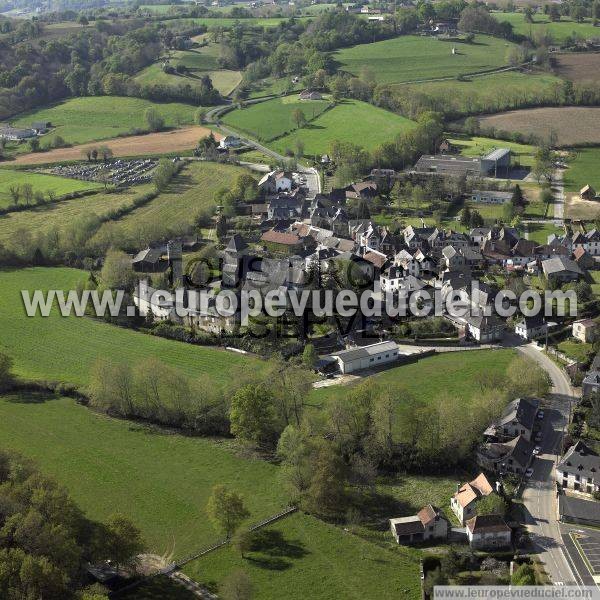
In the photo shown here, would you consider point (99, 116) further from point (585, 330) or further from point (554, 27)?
point (585, 330)

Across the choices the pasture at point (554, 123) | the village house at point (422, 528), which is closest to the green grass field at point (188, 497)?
the village house at point (422, 528)

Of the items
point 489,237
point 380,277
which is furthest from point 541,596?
point 489,237

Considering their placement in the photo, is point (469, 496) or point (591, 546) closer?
point (591, 546)

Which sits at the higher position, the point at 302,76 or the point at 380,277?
the point at 302,76

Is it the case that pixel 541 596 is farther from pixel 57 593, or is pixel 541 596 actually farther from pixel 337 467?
pixel 57 593

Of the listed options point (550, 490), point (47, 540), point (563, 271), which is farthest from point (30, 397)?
point (563, 271)

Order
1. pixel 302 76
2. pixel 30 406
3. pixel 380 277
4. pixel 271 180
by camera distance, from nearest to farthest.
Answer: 1. pixel 30 406
2. pixel 380 277
3. pixel 271 180
4. pixel 302 76
